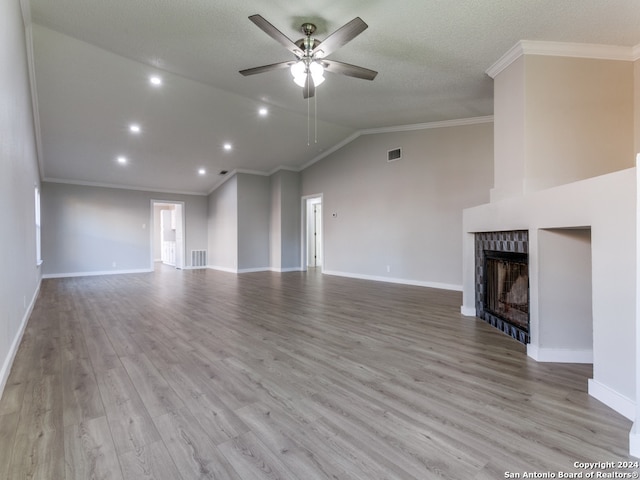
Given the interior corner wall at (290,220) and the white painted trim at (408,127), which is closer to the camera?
the white painted trim at (408,127)

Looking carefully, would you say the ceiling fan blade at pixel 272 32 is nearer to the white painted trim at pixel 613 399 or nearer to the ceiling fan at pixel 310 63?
the ceiling fan at pixel 310 63

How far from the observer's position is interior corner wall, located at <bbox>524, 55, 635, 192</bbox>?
3039 mm

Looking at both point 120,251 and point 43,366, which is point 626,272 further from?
point 120,251

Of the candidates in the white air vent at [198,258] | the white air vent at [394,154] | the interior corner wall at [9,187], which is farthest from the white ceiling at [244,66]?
the white air vent at [198,258]

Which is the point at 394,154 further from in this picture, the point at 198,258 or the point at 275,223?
the point at 198,258

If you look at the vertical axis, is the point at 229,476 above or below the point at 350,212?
below

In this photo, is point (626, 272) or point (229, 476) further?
point (626, 272)

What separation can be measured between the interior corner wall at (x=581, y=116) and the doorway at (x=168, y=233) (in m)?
9.27

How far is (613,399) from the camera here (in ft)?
5.48

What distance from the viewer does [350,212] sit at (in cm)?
714

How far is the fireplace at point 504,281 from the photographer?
9.05 ft

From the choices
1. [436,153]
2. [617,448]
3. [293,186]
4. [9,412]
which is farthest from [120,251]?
[617,448]

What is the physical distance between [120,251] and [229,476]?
8.90 m

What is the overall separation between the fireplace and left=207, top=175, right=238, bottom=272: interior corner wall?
20.8 ft
